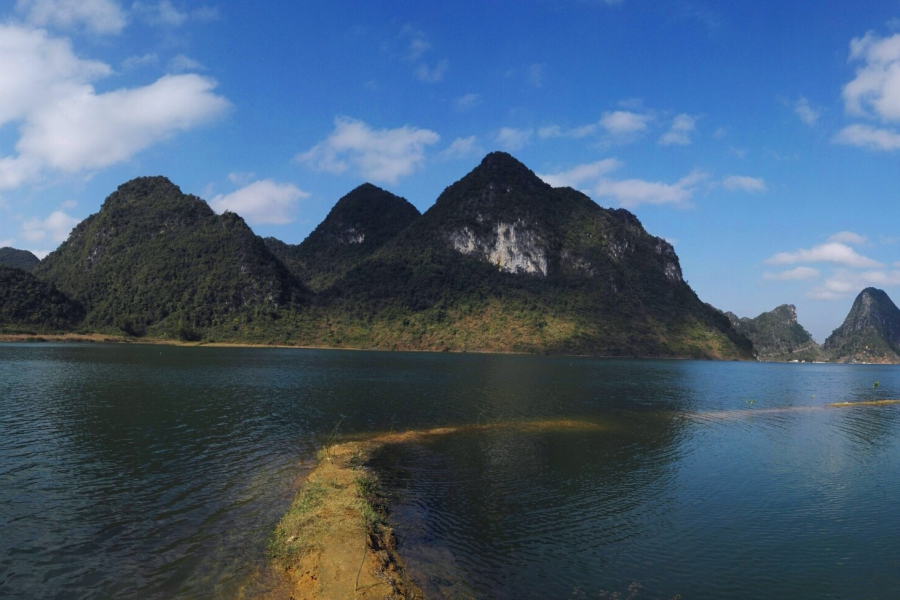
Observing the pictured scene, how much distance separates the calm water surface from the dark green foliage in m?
134

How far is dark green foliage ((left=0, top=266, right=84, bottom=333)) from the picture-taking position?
143875 mm

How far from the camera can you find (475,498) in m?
19.8

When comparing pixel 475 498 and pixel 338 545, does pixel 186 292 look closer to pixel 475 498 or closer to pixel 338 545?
pixel 475 498

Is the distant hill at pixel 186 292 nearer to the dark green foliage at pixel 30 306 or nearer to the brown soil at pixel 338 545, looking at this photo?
the dark green foliage at pixel 30 306

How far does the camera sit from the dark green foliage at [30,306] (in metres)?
144

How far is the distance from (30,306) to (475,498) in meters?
182

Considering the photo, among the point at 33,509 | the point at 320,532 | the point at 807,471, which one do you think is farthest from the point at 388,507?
the point at 807,471

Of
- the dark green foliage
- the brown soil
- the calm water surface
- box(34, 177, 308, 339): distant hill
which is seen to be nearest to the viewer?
the brown soil

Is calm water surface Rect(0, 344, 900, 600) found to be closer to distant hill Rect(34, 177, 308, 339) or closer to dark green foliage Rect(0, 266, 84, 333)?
dark green foliage Rect(0, 266, 84, 333)

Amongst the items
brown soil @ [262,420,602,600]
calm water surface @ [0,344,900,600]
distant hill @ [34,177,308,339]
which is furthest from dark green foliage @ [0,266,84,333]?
brown soil @ [262,420,602,600]

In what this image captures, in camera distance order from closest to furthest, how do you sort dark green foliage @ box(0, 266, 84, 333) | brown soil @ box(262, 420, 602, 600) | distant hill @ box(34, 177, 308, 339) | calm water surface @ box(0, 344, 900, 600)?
brown soil @ box(262, 420, 602, 600)
calm water surface @ box(0, 344, 900, 600)
dark green foliage @ box(0, 266, 84, 333)
distant hill @ box(34, 177, 308, 339)

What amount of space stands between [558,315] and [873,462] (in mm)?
167434

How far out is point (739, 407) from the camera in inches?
2098

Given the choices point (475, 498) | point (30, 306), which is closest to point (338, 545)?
point (475, 498)
